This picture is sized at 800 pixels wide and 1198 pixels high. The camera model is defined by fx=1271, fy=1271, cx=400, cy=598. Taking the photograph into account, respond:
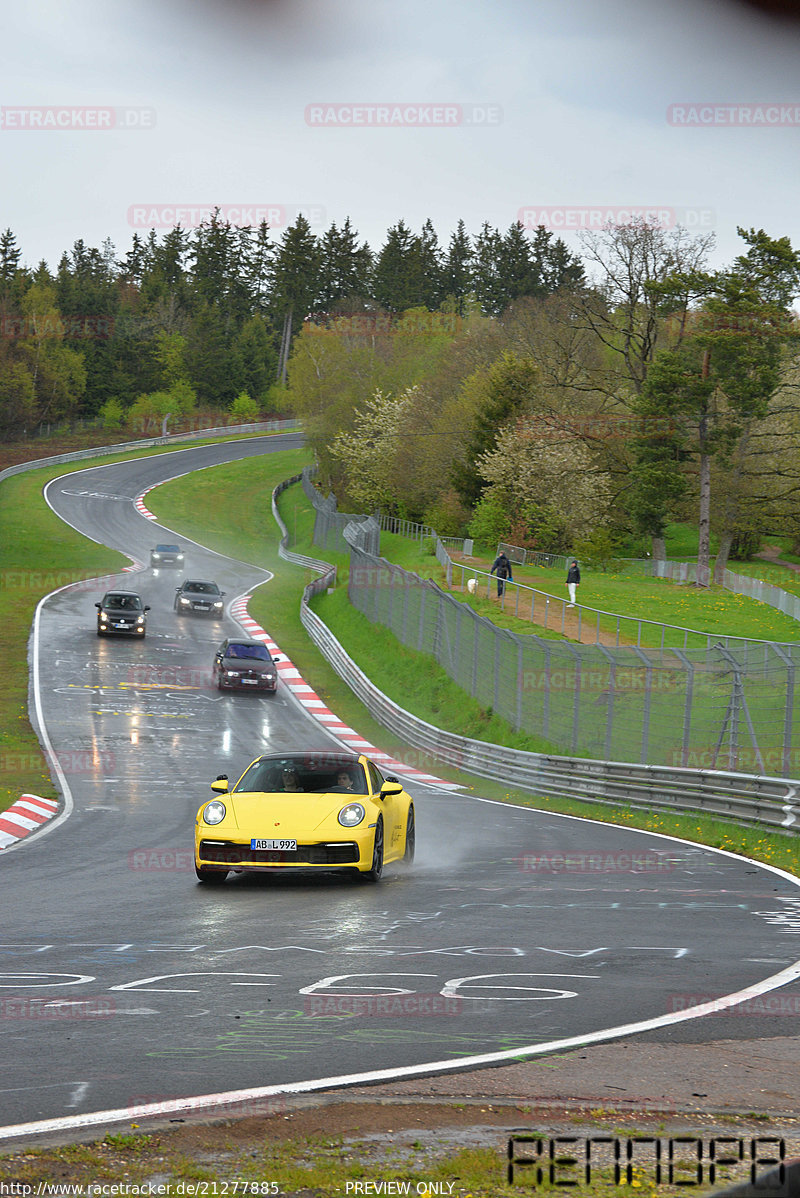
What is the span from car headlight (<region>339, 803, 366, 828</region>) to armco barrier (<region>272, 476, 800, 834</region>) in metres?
6.66

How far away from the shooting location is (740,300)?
2408 inches

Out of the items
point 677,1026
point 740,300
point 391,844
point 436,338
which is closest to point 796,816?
point 391,844

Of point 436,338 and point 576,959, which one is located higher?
point 436,338

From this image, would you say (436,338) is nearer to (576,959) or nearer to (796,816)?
(796,816)

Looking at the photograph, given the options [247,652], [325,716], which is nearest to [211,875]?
[325,716]

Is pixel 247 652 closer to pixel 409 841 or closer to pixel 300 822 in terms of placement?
pixel 409 841

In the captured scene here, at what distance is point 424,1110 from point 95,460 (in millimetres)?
100549

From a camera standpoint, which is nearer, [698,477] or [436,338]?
[698,477]

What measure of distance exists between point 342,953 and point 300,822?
11.8 feet

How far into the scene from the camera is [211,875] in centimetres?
1259

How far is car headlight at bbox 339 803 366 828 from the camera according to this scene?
12.5 metres

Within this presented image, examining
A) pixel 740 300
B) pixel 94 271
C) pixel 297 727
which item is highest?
pixel 94 271

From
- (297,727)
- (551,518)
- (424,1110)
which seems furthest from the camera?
(551,518)

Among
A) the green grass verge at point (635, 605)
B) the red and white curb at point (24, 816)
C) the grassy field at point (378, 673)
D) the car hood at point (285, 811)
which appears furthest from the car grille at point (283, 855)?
the green grass verge at point (635, 605)
